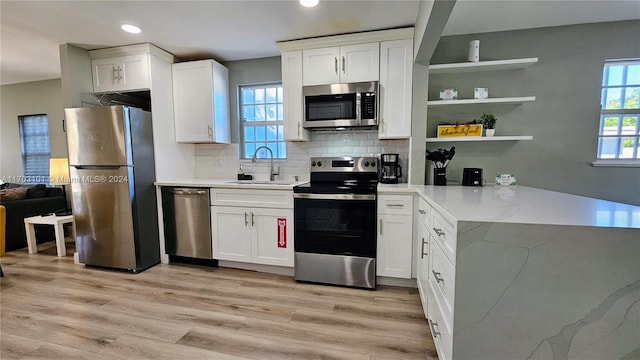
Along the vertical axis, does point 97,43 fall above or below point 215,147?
above

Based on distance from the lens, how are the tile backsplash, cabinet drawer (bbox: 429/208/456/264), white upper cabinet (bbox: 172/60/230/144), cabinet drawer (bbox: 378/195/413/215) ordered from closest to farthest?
cabinet drawer (bbox: 429/208/456/264)
cabinet drawer (bbox: 378/195/413/215)
the tile backsplash
white upper cabinet (bbox: 172/60/230/144)

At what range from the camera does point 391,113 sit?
2572 millimetres

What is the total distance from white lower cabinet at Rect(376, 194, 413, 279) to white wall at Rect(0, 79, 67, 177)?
15.7ft

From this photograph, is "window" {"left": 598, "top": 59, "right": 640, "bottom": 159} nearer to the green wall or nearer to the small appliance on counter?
the green wall

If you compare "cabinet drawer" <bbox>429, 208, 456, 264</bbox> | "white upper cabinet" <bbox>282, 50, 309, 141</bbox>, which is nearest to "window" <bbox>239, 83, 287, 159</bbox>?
"white upper cabinet" <bbox>282, 50, 309, 141</bbox>

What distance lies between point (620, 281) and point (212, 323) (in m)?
2.14

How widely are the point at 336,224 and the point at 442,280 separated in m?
1.15

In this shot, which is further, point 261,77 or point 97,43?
point 261,77

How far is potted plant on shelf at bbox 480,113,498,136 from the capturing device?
250 cm

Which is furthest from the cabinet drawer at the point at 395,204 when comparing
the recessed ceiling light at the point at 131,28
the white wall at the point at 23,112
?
the white wall at the point at 23,112

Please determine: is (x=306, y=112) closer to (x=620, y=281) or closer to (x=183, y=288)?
(x=183, y=288)

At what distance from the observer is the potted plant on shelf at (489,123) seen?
2500 mm

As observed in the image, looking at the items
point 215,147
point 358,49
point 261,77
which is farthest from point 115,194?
point 358,49

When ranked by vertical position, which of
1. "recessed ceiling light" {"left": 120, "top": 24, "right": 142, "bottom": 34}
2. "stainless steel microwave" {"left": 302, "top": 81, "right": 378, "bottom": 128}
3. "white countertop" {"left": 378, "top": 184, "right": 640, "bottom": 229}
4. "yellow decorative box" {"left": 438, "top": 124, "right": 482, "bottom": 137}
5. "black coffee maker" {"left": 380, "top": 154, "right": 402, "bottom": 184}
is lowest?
"white countertop" {"left": 378, "top": 184, "right": 640, "bottom": 229}
